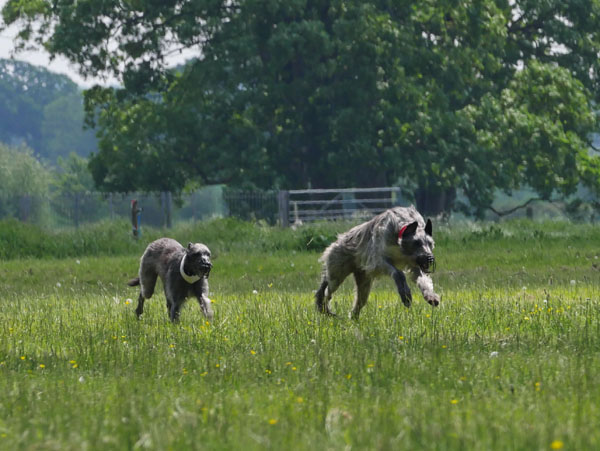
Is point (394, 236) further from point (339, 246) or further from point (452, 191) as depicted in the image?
point (452, 191)

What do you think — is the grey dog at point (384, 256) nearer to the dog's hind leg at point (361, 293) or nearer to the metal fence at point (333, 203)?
the dog's hind leg at point (361, 293)

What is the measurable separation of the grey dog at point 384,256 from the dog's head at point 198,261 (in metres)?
1.50

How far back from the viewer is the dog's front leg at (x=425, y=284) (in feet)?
30.7

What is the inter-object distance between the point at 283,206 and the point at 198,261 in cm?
2420

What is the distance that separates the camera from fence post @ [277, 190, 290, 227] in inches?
1359

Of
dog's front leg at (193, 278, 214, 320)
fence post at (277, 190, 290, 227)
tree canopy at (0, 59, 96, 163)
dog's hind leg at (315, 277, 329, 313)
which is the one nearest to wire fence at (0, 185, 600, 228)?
fence post at (277, 190, 290, 227)

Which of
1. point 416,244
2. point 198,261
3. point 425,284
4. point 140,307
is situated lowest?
point 140,307

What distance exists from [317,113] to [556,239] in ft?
48.1

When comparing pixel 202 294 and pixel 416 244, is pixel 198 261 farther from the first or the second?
pixel 416 244

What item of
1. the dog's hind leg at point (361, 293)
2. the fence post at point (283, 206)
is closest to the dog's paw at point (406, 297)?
the dog's hind leg at point (361, 293)

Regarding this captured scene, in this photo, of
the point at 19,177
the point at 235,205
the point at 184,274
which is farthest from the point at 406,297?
the point at 19,177

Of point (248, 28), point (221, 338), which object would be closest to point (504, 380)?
point (221, 338)

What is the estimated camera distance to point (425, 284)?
32.3 feet

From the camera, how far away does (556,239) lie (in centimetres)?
2442
